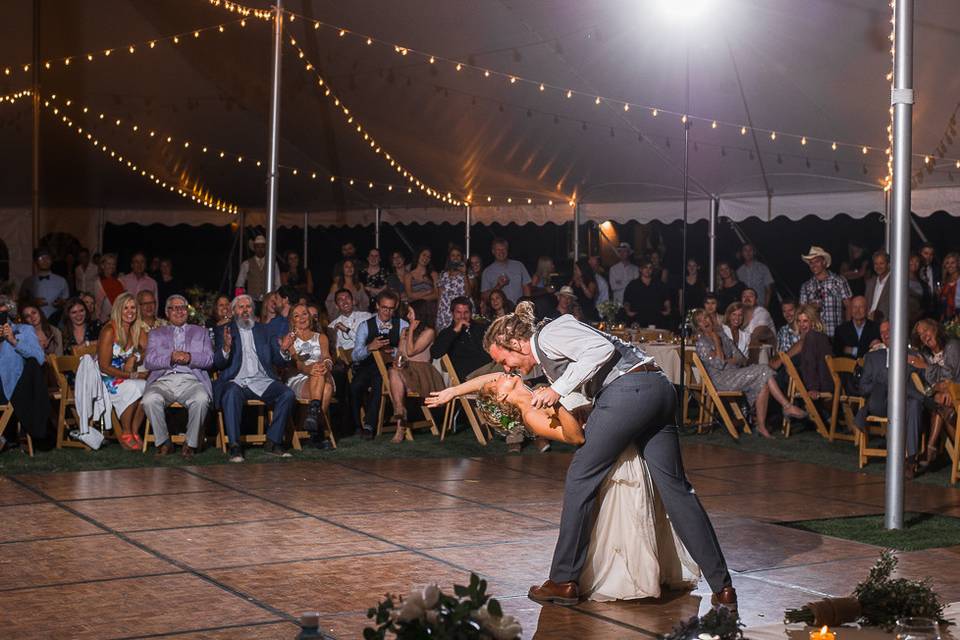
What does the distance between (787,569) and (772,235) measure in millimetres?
10006

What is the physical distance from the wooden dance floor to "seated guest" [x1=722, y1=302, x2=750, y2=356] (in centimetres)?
262

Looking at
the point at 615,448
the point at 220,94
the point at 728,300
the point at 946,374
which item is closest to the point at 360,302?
the point at 220,94

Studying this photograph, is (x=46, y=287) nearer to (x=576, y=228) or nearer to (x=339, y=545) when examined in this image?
(x=576, y=228)

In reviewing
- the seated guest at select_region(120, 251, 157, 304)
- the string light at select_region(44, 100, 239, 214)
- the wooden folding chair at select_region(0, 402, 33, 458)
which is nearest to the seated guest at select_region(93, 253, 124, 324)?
the seated guest at select_region(120, 251, 157, 304)

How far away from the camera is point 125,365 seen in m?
9.09

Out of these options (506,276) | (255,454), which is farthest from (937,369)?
(506,276)

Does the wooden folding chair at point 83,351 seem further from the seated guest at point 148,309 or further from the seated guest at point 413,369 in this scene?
the seated guest at point 413,369

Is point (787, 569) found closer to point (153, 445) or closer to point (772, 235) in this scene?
point (153, 445)

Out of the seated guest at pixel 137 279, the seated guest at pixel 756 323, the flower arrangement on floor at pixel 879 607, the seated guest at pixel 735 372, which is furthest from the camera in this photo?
the seated guest at pixel 137 279

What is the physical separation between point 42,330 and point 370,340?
8.33 feet

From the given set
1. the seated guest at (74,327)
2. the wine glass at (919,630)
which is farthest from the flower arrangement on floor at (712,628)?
the seated guest at (74,327)

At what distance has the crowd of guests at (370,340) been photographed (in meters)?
8.86

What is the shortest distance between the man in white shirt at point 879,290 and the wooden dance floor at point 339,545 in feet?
9.30

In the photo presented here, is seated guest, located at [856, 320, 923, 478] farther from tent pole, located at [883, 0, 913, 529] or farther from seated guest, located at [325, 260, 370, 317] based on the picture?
seated guest, located at [325, 260, 370, 317]
